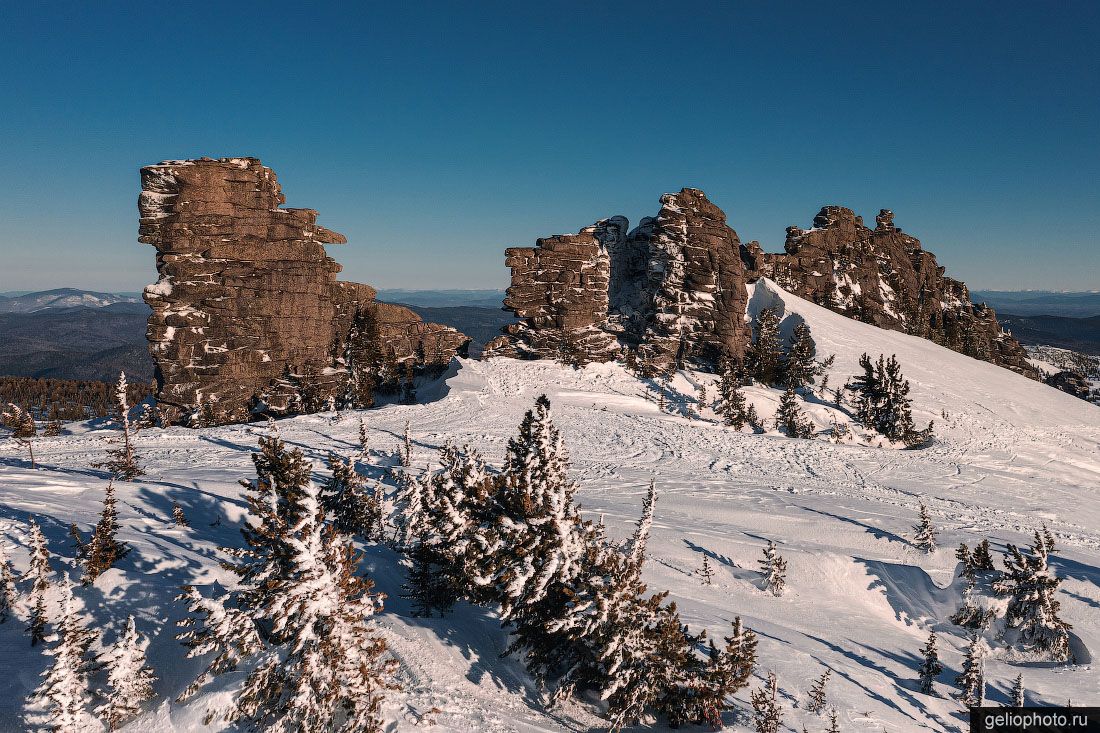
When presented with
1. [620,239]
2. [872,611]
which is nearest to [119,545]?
[872,611]

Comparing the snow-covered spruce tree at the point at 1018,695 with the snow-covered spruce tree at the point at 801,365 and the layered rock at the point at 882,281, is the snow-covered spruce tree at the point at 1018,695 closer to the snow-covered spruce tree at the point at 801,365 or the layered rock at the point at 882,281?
the snow-covered spruce tree at the point at 801,365

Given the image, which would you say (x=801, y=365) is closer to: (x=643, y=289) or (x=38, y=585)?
(x=643, y=289)

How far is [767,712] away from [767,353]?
49004 millimetres

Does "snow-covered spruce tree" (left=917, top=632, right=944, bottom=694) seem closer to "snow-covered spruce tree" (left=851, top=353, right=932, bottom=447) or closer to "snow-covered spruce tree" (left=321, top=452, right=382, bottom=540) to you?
"snow-covered spruce tree" (left=321, top=452, right=382, bottom=540)

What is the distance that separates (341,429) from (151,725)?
25.0 m

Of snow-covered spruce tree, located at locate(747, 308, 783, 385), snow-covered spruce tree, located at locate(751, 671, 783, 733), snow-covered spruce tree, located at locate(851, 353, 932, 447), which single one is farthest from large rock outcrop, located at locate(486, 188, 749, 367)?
snow-covered spruce tree, located at locate(751, 671, 783, 733)

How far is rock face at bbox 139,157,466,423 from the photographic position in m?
40.2

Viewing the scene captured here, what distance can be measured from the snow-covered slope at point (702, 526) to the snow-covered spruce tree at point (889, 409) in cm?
191

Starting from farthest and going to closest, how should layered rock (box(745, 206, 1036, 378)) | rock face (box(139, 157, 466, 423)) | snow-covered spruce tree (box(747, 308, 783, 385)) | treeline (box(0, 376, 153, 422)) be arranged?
treeline (box(0, 376, 153, 422)) → layered rock (box(745, 206, 1036, 378)) → snow-covered spruce tree (box(747, 308, 783, 385)) → rock face (box(139, 157, 466, 423))

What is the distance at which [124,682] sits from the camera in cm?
747

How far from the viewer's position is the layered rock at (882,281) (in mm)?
77250

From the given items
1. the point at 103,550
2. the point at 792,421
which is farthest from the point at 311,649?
the point at 792,421

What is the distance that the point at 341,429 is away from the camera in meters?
31.5

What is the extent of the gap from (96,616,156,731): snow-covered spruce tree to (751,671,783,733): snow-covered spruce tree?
376 inches
